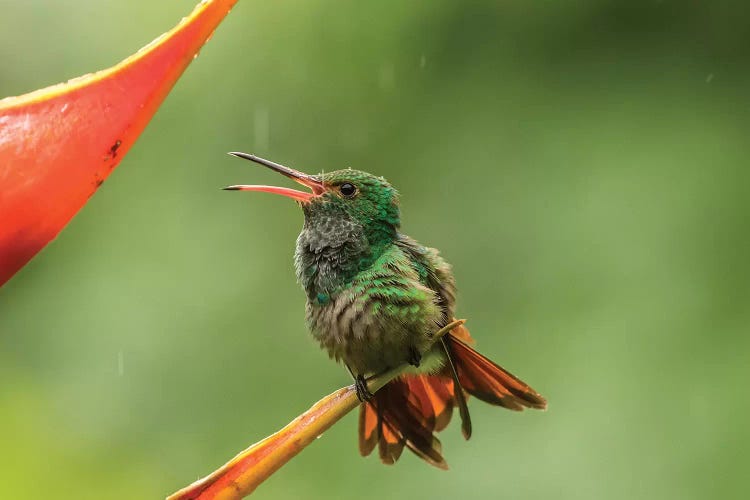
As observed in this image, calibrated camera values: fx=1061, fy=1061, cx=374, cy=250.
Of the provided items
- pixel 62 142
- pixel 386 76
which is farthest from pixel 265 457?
pixel 386 76

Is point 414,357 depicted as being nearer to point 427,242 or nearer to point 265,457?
point 265,457

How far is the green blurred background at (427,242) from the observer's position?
74.0 inches

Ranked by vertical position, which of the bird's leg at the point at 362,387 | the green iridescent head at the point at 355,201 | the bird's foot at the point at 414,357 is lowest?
the bird's leg at the point at 362,387

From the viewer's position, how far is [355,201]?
4.37 feet

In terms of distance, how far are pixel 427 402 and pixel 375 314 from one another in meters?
0.12

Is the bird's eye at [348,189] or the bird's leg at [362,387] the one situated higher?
the bird's eye at [348,189]

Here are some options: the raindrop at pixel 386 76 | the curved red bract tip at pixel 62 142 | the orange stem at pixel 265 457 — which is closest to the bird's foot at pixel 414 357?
the orange stem at pixel 265 457

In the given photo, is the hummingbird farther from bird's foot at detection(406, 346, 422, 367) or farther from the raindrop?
the raindrop

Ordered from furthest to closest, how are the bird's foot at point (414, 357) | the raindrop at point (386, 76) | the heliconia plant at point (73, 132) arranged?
the raindrop at point (386, 76)
the bird's foot at point (414, 357)
the heliconia plant at point (73, 132)

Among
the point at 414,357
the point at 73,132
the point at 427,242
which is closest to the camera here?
the point at 73,132

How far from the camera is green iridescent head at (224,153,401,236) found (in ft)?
4.32

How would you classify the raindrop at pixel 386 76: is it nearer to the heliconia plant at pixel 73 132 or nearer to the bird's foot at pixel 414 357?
the bird's foot at pixel 414 357

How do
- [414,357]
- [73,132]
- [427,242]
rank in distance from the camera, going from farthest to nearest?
[427,242] < [414,357] < [73,132]

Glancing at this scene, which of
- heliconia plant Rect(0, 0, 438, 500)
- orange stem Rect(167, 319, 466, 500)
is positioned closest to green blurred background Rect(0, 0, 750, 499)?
orange stem Rect(167, 319, 466, 500)
